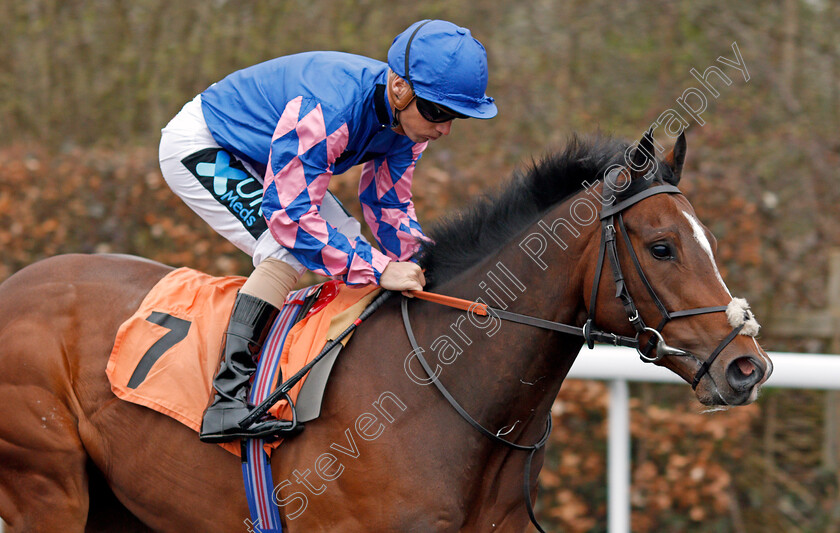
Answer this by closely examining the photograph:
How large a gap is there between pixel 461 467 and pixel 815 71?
5516mm

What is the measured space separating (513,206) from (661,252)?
51cm

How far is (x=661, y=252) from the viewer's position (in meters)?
2.23

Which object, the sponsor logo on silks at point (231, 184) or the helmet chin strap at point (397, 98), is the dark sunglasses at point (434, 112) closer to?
the helmet chin strap at point (397, 98)

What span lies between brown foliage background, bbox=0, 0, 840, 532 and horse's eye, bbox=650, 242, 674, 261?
597 millimetres

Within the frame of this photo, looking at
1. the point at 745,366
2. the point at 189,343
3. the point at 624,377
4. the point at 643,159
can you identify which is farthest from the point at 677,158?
the point at 189,343

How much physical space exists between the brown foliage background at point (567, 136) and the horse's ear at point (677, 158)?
18.5 inches

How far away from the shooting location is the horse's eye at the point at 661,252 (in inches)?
87.4

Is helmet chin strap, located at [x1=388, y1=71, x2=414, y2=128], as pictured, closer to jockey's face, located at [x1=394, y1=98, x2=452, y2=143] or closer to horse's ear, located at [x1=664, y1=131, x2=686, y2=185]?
jockey's face, located at [x1=394, y1=98, x2=452, y2=143]

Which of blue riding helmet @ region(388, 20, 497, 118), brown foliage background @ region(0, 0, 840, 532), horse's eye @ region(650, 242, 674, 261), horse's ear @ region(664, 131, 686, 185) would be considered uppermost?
blue riding helmet @ region(388, 20, 497, 118)

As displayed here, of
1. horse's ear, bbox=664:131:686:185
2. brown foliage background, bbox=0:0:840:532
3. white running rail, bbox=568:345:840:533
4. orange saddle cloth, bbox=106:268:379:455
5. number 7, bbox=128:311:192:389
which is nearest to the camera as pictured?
horse's ear, bbox=664:131:686:185

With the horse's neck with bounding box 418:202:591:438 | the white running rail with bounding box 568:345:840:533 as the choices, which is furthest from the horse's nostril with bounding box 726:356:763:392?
the white running rail with bounding box 568:345:840:533

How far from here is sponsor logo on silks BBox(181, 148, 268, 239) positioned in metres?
2.76

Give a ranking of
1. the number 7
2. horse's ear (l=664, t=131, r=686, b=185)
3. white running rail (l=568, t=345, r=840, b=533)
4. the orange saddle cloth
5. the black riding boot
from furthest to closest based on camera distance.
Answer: white running rail (l=568, t=345, r=840, b=533) → the number 7 → the orange saddle cloth → the black riding boot → horse's ear (l=664, t=131, r=686, b=185)

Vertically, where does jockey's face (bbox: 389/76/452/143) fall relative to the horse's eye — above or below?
above
